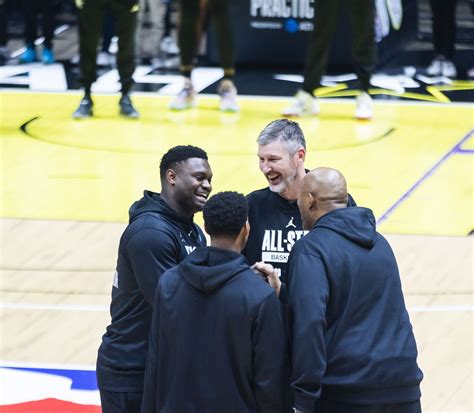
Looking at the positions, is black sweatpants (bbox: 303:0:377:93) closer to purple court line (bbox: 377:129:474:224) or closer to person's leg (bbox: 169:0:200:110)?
purple court line (bbox: 377:129:474:224)

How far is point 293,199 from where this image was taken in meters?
4.36

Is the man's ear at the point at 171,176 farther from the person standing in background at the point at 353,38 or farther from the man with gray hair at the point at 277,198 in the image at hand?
the person standing in background at the point at 353,38

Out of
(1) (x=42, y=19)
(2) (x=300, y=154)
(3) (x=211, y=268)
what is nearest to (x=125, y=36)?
(1) (x=42, y=19)

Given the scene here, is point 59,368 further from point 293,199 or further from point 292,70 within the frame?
point 292,70

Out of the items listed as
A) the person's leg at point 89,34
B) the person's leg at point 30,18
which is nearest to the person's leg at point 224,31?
the person's leg at point 89,34

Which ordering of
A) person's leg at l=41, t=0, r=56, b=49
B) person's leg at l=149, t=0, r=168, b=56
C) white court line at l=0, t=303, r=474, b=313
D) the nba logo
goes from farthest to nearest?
person's leg at l=149, t=0, r=168, b=56 < person's leg at l=41, t=0, r=56, b=49 < white court line at l=0, t=303, r=474, b=313 < the nba logo

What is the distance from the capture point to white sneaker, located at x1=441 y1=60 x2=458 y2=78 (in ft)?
40.2

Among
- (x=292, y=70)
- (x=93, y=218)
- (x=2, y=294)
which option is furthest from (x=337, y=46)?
(x=2, y=294)

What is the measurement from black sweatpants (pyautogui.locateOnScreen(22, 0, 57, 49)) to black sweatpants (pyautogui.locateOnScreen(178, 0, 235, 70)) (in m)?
2.92

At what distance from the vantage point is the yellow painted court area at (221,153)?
7965 millimetres

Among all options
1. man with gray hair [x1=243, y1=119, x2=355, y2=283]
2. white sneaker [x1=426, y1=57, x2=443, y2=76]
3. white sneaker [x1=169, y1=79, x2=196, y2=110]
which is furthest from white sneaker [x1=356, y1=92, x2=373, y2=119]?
man with gray hair [x1=243, y1=119, x2=355, y2=283]

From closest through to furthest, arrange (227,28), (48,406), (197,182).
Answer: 1. (197,182)
2. (48,406)
3. (227,28)

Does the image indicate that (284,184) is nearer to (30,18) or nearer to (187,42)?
(187,42)

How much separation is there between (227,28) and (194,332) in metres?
7.07
